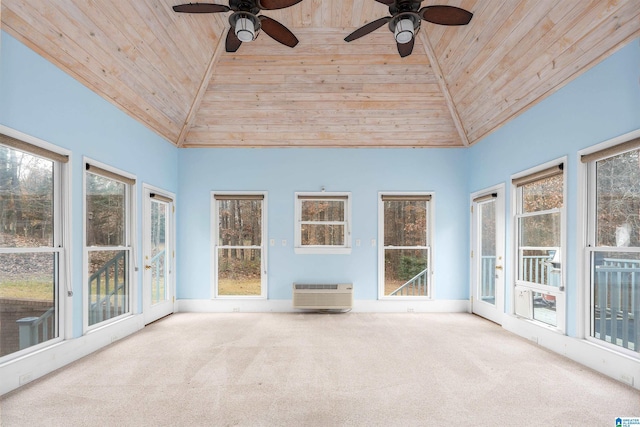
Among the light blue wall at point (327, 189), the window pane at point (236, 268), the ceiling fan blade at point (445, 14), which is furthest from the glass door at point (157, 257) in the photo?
the ceiling fan blade at point (445, 14)

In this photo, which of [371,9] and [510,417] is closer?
[510,417]

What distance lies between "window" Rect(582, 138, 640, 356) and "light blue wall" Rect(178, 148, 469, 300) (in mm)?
2445

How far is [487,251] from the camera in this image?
5.26 m

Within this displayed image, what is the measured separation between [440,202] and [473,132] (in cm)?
119

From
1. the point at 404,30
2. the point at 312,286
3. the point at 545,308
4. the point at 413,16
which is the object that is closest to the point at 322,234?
the point at 312,286

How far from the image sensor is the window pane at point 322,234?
5770 mm

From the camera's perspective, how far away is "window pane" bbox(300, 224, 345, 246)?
577 cm

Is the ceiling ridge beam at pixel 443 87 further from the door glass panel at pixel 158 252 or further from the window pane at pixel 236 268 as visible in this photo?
the door glass panel at pixel 158 252

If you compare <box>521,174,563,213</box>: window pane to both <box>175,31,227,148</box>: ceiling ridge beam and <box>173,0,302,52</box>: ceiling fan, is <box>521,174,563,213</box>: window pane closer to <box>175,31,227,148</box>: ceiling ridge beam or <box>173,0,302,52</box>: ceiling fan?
<box>173,0,302,52</box>: ceiling fan

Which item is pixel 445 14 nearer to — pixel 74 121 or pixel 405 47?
pixel 405 47

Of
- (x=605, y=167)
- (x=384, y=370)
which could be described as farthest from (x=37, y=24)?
(x=605, y=167)

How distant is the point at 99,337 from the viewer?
12.3 feet

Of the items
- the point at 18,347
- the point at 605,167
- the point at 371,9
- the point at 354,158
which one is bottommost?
the point at 18,347

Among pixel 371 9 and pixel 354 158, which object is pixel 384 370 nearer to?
pixel 354 158
